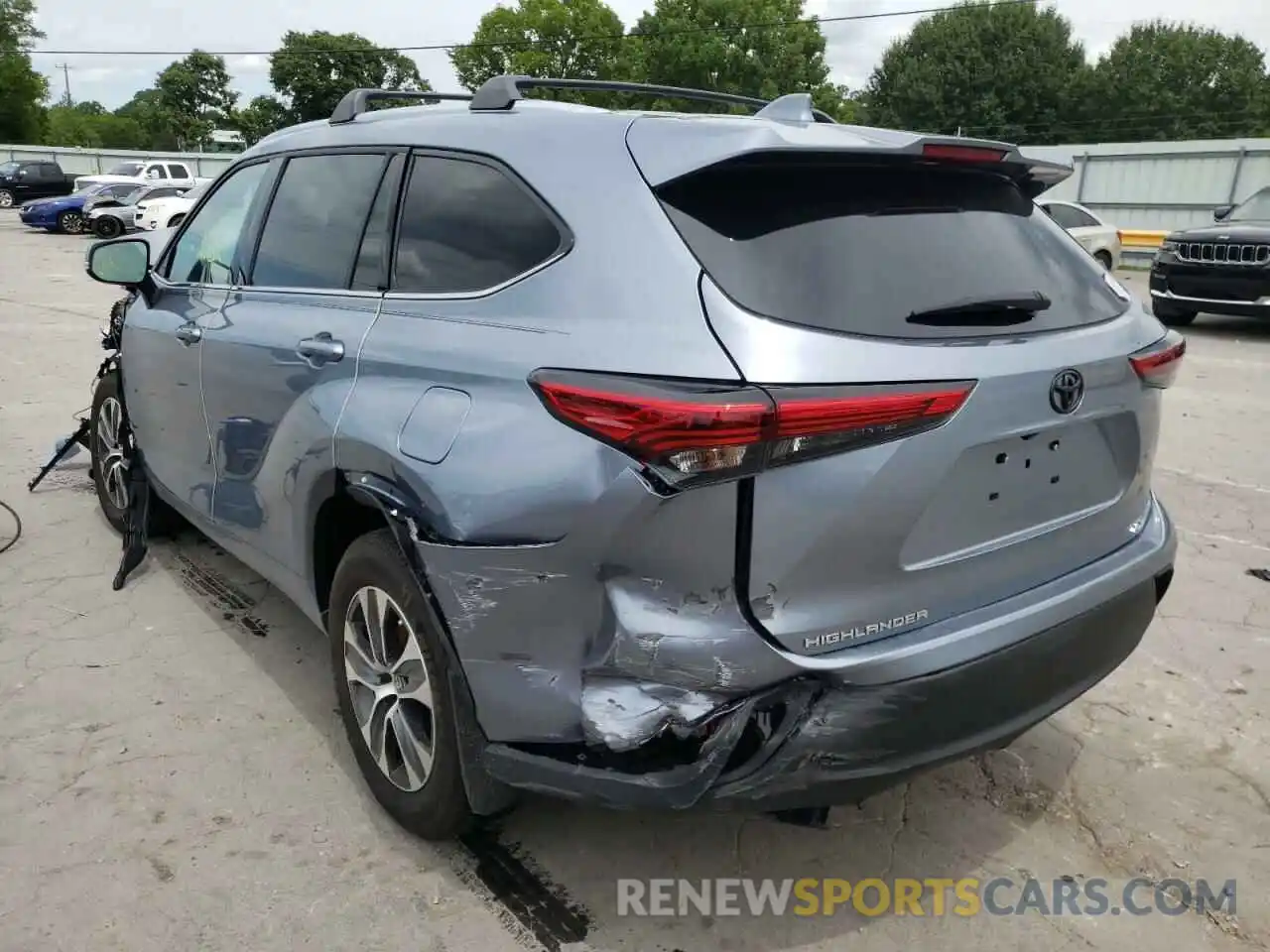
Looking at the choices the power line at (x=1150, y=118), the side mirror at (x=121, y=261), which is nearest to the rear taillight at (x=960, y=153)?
the side mirror at (x=121, y=261)

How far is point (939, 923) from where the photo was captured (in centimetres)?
243

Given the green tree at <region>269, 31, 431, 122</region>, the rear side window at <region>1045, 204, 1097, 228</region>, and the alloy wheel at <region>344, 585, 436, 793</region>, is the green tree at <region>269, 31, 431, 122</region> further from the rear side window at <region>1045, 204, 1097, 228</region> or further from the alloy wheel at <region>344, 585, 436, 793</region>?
the alloy wheel at <region>344, 585, 436, 793</region>

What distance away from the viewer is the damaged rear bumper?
1995mm

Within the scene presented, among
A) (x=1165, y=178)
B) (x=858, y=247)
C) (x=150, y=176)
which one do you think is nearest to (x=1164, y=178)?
(x=1165, y=178)

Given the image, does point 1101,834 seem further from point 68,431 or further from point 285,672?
point 68,431

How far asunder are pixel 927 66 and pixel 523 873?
69.5 m

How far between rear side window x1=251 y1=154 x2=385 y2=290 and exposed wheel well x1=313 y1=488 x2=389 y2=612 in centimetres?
64

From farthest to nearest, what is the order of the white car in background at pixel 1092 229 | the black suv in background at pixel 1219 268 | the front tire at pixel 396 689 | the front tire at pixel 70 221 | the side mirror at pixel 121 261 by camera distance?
the front tire at pixel 70 221 < the white car in background at pixel 1092 229 < the black suv in background at pixel 1219 268 < the side mirror at pixel 121 261 < the front tire at pixel 396 689

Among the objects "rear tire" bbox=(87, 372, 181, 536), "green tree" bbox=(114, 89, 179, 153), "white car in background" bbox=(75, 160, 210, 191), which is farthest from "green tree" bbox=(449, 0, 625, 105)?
"rear tire" bbox=(87, 372, 181, 536)

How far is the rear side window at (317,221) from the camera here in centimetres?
294

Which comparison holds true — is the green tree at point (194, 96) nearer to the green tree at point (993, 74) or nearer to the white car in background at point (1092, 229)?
the green tree at point (993, 74)

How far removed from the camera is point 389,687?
268 cm

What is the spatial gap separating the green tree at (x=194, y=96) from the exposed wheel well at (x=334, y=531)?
87.5 meters

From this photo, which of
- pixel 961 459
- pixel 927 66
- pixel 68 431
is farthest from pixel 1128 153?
pixel 927 66
